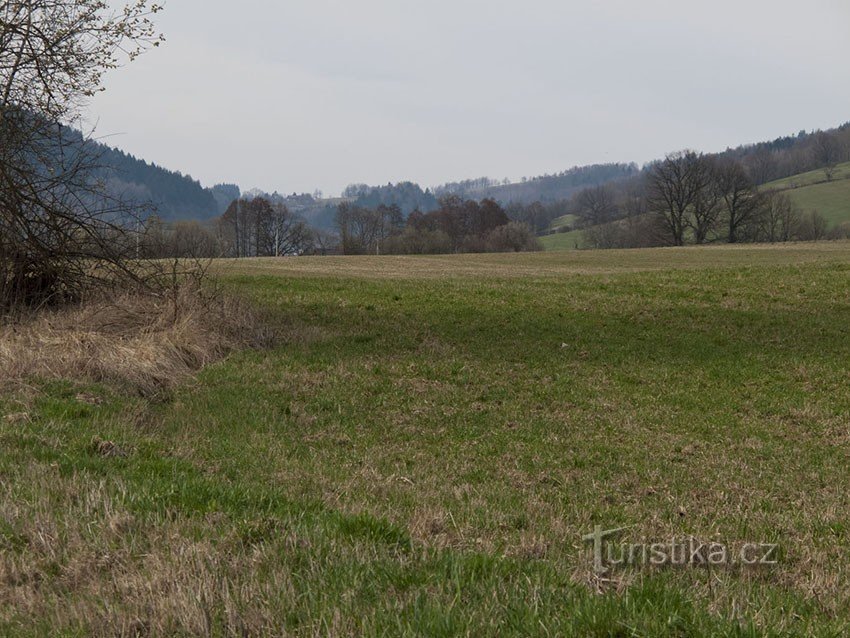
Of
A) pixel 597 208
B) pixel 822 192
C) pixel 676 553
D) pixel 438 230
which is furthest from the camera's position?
pixel 597 208

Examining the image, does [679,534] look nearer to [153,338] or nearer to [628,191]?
[153,338]

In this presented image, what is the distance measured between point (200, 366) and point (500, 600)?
11754 millimetres

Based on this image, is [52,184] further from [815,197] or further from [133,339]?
[815,197]

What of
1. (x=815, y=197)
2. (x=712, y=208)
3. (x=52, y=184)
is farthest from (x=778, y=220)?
(x=52, y=184)

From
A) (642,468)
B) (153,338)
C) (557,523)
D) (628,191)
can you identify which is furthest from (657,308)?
(628,191)

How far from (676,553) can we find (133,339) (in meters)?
11.7

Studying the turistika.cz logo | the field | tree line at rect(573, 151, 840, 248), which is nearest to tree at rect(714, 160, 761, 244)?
tree line at rect(573, 151, 840, 248)

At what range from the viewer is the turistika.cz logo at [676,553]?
4645 millimetres

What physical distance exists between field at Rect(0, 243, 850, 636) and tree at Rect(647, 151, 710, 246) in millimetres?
74071

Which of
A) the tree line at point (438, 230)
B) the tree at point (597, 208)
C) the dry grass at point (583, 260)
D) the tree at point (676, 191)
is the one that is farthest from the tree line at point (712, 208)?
the tree at point (597, 208)

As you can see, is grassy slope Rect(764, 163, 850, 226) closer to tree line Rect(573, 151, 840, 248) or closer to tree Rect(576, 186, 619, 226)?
tree line Rect(573, 151, 840, 248)

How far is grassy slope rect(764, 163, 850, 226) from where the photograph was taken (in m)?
116

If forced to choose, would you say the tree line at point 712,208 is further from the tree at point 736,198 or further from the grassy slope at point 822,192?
the grassy slope at point 822,192

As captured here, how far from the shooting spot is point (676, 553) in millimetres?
5160
